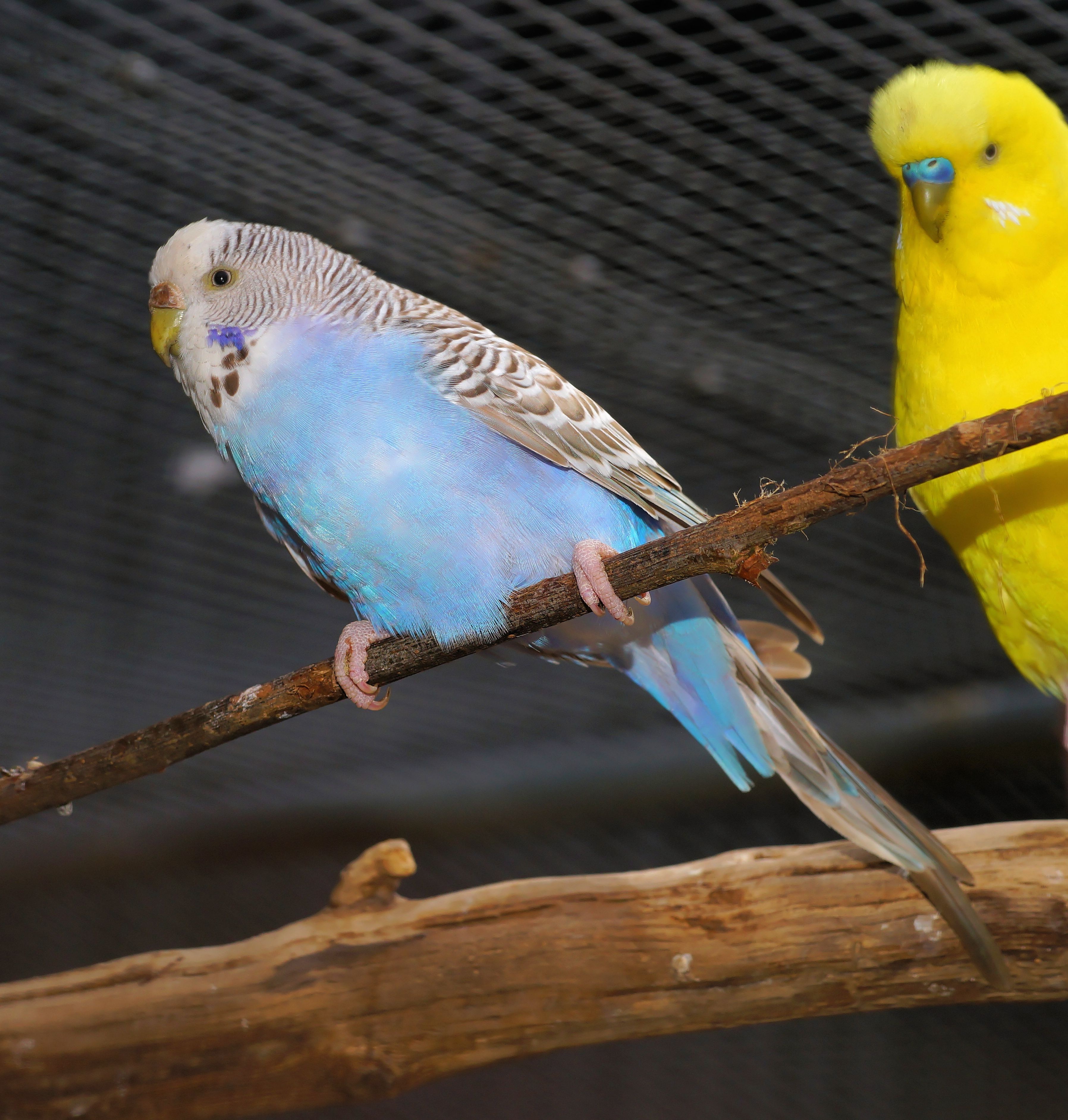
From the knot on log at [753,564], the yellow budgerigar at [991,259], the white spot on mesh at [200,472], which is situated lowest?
the white spot on mesh at [200,472]

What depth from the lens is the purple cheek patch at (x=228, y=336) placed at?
75.4 inches

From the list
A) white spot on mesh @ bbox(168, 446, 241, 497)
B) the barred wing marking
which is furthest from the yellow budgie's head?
white spot on mesh @ bbox(168, 446, 241, 497)

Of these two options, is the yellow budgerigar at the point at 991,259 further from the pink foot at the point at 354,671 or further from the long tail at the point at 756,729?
the pink foot at the point at 354,671

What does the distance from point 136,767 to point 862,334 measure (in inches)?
114

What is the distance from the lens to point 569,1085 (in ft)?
17.2

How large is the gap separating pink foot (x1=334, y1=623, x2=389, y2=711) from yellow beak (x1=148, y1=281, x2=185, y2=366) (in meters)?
0.67

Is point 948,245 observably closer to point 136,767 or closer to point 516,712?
point 136,767

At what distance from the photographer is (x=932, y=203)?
6.57ft

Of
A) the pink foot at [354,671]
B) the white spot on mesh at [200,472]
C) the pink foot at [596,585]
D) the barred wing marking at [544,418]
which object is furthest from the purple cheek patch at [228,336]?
the white spot on mesh at [200,472]

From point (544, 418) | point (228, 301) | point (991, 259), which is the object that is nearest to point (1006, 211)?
point (991, 259)

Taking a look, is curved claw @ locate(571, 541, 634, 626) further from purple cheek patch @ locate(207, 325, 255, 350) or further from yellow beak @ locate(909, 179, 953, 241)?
yellow beak @ locate(909, 179, 953, 241)

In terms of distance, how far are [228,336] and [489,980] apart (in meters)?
1.65

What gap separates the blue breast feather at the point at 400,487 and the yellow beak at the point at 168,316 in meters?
0.23

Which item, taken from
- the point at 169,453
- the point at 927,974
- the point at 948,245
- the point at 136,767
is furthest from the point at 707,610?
the point at 169,453
